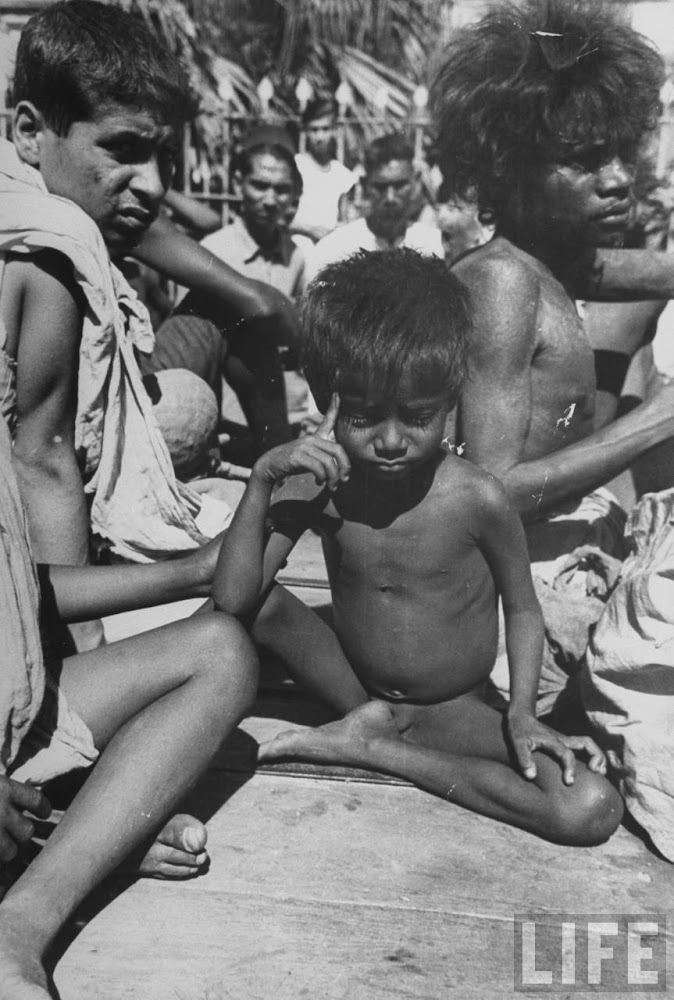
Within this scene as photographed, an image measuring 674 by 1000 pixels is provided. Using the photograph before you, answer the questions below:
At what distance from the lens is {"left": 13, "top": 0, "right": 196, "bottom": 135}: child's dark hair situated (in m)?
2.21

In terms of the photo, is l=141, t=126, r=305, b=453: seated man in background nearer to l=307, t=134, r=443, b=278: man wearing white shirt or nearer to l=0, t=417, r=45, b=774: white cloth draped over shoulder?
l=307, t=134, r=443, b=278: man wearing white shirt

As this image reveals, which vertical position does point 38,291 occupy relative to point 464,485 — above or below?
above

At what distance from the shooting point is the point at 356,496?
→ 88.7 inches

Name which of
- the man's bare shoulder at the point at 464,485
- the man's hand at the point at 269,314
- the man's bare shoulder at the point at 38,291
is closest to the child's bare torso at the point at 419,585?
the man's bare shoulder at the point at 464,485

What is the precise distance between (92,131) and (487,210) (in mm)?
1124

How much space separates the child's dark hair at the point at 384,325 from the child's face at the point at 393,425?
2cm

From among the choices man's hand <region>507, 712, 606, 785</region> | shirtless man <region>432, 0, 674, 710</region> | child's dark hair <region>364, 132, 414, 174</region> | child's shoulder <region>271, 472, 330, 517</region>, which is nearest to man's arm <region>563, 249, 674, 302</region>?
shirtless man <region>432, 0, 674, 710</region>

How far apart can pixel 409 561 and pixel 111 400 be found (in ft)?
2.50

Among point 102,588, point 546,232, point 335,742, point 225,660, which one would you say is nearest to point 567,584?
point 335,742

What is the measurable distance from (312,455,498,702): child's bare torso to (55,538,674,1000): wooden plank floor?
266 mm

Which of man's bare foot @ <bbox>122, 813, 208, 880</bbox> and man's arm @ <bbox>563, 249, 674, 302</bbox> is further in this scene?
man's arm @ <bbox>563, 249, 674, 302</bbox>

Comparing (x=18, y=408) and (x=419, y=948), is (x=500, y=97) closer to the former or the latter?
(x=18, y=408)

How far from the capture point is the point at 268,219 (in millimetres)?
4965

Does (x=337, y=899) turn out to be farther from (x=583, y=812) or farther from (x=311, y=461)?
(x=311, y=461)
